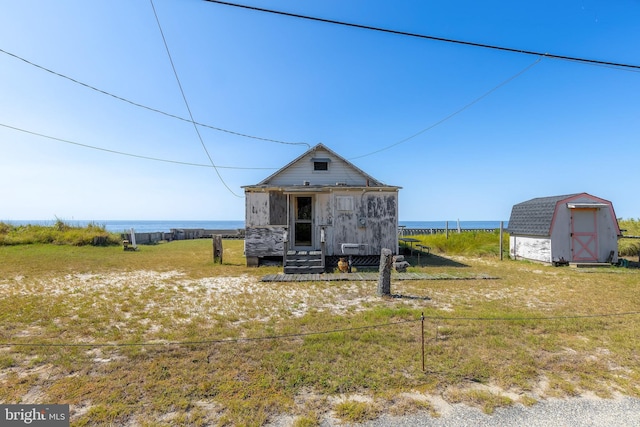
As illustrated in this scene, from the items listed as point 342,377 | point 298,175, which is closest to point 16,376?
point 342,377

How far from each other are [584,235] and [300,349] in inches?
627

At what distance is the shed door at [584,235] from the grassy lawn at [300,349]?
16.9 feet

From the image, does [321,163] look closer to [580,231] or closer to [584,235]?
[580,231]

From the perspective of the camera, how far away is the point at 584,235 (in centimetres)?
1365

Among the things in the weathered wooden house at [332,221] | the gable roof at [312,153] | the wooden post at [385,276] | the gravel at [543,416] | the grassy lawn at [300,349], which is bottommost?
the gravel at [543,416]

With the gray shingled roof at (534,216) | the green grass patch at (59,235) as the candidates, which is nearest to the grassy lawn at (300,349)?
the gray shingled roof at (534,216)

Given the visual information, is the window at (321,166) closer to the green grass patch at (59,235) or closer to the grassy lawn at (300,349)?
the grassy lawn at (300,349)

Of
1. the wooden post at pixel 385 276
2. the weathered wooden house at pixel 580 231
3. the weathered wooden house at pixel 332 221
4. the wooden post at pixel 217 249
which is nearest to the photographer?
the wooden post at pixel 385 276

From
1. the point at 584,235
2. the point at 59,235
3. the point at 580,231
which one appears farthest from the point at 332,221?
the point at 59,235

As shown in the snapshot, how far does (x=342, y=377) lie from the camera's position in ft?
12.7

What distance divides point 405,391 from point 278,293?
5.50 m

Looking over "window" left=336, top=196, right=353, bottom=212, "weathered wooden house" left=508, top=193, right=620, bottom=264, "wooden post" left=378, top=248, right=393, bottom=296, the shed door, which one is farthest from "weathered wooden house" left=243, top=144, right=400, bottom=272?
the shed door

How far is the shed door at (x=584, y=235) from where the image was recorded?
1355 centimetres

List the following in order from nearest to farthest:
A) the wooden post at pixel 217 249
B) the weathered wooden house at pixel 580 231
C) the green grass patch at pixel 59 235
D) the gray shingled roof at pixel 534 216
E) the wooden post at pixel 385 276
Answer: the wooden post at pixel 385 276, the weathered wooden house at pixel 580 231, the gray shingled roof at pixel 534 216, the wooden post at pixel 217 249, the green grass patch at pixel 59 235
